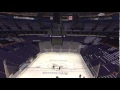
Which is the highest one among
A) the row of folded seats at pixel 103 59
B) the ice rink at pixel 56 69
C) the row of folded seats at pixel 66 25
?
the row of folded seats at pixel 66 25

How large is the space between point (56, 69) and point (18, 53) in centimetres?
228

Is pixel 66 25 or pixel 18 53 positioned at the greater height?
Result: pixel 66 25

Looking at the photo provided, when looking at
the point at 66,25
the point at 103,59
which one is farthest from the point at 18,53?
the point at 103,59

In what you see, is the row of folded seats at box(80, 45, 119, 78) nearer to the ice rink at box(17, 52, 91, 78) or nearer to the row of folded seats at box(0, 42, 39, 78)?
the ice rink at box(17, 52, 91, 78)

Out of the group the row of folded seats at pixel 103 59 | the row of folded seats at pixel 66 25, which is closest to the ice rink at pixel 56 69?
the row of folded seats at pixel 103 59

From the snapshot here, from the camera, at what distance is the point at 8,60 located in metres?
6.86

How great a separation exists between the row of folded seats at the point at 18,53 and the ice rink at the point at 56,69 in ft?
1.31

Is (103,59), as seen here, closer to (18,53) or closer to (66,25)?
(66,25)

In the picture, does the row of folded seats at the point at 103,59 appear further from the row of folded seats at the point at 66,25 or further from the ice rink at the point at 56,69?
the row of folded seats at the point at 66,25

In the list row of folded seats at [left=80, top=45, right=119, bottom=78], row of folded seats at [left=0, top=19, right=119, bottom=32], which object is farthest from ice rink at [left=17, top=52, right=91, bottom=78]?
row of folded seats at [left=0, top=19, right=119, bottom=32]

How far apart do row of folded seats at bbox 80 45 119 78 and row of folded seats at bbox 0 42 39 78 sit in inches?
87.1

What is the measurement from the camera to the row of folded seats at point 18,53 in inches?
276

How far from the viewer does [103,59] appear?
7.25 m
